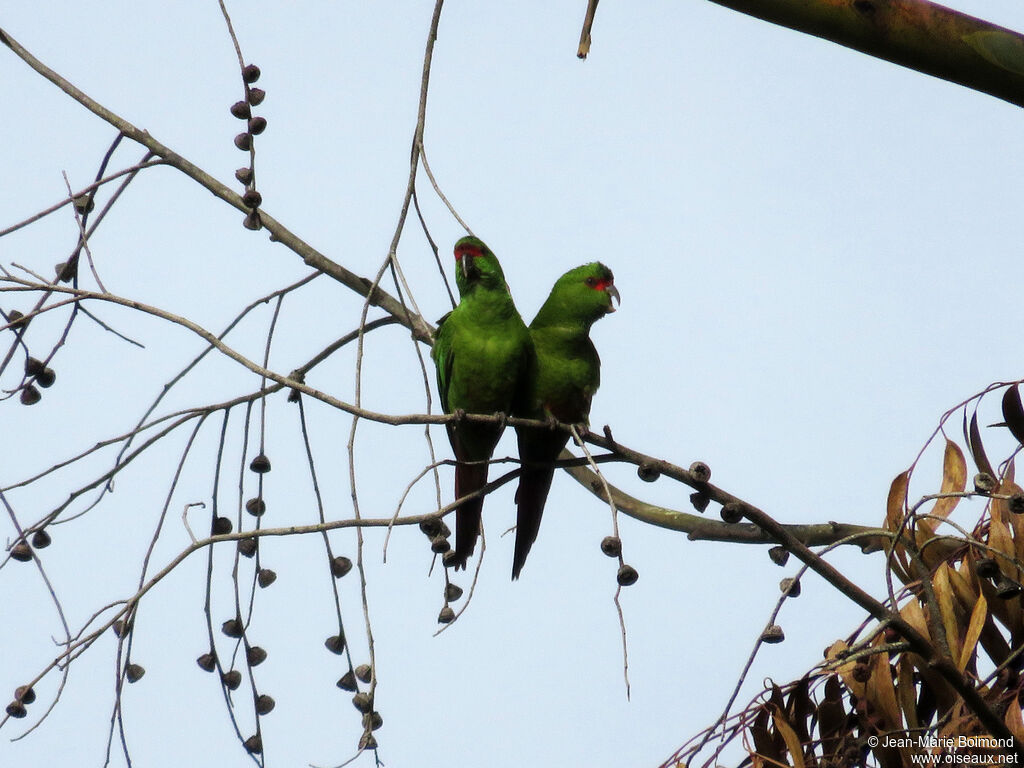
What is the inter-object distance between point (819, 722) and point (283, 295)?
202 centimetres

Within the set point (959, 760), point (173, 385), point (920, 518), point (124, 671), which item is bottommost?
point (959, 760)

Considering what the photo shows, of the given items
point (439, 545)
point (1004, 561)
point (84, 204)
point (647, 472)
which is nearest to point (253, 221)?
point (84, 204)

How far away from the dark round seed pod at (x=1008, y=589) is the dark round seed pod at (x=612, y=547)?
97 cm

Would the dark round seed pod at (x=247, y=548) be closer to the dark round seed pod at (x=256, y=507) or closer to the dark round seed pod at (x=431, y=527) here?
the dark round seed pod at (x=256, y=507)

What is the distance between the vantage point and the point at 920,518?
10.1 feet

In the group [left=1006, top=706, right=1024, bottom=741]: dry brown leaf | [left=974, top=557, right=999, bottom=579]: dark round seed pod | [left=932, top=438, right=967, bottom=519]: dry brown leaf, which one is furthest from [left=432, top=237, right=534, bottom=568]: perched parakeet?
[left=1006, top=706, right=1024, bottom=741]: dry brown leaf

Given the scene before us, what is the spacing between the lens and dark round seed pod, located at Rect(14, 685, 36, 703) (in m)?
2.76

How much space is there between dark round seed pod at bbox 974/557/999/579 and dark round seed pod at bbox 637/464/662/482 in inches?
32.9

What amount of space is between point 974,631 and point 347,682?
166 centimetres

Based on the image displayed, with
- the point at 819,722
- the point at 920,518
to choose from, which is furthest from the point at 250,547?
the point at 920,518

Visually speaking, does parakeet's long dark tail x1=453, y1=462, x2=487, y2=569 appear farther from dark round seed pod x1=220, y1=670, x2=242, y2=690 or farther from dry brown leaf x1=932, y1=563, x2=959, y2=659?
dry brown leaf x1=932, y1=563, x2=959, y2=659

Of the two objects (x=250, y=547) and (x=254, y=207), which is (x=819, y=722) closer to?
(x=250, y=547)

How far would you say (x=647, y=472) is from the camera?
279cm

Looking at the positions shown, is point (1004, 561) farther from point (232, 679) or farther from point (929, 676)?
point (232, 679)
